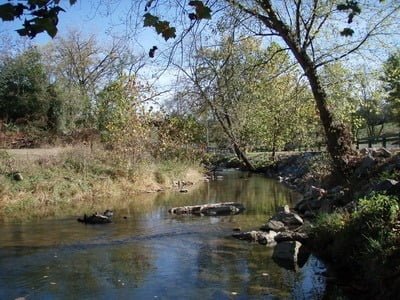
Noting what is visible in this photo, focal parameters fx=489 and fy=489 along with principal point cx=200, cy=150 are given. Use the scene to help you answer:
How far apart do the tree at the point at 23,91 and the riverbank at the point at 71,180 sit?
948cm

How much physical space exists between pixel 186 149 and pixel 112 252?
20.4 m

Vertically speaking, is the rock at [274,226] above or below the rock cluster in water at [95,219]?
below

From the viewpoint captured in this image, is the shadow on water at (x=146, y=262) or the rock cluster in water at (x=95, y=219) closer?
the shadow on water at (x=146, y=262)

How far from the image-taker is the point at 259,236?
12008mm

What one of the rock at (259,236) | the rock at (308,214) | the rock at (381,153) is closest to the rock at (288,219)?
the rock at (308,214)

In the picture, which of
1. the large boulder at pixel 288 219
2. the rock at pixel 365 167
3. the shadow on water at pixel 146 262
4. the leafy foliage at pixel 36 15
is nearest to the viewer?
the leafy foliage at pixel 36 15

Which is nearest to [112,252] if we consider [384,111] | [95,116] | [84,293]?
[84,293]

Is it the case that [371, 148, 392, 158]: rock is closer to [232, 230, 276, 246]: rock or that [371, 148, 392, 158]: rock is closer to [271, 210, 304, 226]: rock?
[271, 210, 304, 226]: rock

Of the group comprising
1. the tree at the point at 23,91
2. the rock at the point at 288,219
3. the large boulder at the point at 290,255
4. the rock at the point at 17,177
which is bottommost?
the large boulder at the point at 290,255

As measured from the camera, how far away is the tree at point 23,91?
32000mm

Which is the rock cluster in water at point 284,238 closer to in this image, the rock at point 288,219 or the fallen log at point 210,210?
the rock at point 288,219

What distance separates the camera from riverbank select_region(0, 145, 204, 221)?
1792 cm

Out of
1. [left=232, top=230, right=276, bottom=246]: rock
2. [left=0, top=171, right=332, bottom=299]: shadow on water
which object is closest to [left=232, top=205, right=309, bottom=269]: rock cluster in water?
[left=232, top=230, right=276, bottom=246]: rock

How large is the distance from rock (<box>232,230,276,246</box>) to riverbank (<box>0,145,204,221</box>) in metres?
7.08
